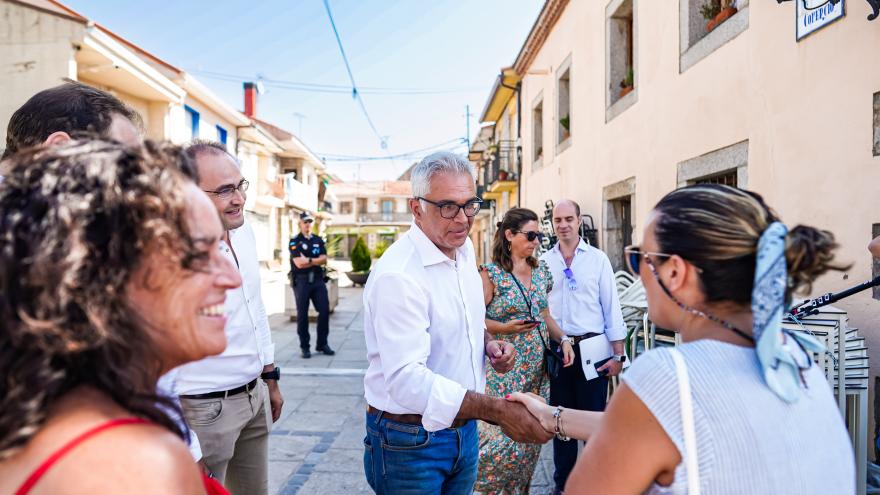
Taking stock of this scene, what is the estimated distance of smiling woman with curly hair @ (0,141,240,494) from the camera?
2.30 ft

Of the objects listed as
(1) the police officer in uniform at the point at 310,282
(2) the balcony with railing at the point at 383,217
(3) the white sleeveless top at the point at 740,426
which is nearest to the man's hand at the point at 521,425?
(3) the white sleeveless top at the point at 740,426

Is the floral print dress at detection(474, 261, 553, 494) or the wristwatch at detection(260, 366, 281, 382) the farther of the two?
the floral print dress at detection(474, 261, 553, 494)

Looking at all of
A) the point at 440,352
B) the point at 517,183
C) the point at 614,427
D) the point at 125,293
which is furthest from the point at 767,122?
the point at 517,183

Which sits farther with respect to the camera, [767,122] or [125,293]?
[767,122]

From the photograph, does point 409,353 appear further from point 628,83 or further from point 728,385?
point 628,83

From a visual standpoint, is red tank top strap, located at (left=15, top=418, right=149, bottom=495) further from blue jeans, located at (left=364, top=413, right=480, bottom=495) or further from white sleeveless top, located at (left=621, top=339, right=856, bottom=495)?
blue jeans, located at (left=364, top=413, right=480, bottom=495)

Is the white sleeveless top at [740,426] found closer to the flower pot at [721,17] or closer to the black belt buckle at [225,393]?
the black belt buckle at [225,393]

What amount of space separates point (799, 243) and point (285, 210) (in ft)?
97.0

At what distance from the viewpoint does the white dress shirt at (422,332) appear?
1.95 metres

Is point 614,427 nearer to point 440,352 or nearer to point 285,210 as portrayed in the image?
point 440,352

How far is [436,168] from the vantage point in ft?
7.56

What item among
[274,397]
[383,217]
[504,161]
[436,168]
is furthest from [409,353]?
[383,217]

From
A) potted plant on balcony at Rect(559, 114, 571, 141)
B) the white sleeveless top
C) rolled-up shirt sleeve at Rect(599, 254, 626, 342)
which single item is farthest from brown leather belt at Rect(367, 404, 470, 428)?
potted plant on balcony at Rect(559, 114, 571, 141)

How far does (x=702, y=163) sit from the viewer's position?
17.3 feet
